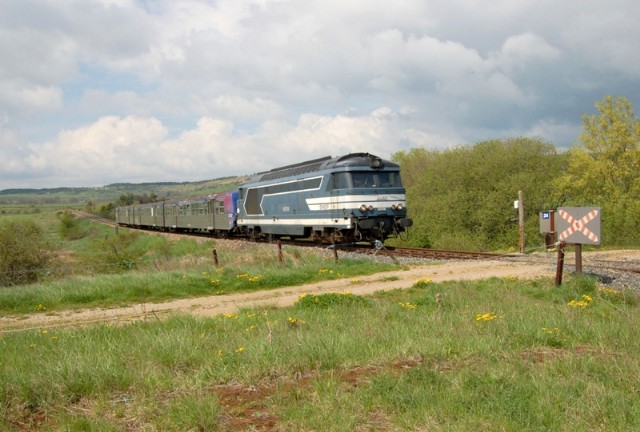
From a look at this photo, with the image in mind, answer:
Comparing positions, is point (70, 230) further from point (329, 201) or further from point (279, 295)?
point (279, 295)

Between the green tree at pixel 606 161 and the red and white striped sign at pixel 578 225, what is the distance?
24342mm

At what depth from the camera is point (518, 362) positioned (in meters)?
6.56

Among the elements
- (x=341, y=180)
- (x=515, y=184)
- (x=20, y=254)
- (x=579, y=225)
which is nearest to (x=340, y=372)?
(x=579, y=225)

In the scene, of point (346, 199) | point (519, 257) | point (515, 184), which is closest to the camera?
point (519, 257)

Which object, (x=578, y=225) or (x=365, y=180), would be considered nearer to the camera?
(x=578, y=225)

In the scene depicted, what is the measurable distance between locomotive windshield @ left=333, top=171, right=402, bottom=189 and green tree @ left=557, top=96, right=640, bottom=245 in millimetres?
18126

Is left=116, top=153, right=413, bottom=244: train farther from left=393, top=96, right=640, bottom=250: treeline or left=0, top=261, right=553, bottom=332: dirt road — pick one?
left=393, top=96, right=640, bottom=250: treeline

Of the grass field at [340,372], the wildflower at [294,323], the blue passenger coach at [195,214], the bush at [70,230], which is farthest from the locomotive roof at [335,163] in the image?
the bush at [70,230]

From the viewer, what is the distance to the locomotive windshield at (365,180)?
23625mm

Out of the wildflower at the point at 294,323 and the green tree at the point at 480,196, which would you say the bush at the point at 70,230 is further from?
the wildflower at the point at 294,323

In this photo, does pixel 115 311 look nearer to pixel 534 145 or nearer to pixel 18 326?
pixel 18 326

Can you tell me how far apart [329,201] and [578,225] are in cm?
1169

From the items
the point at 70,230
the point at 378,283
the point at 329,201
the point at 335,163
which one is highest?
the point at 335,163

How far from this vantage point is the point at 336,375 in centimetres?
631
